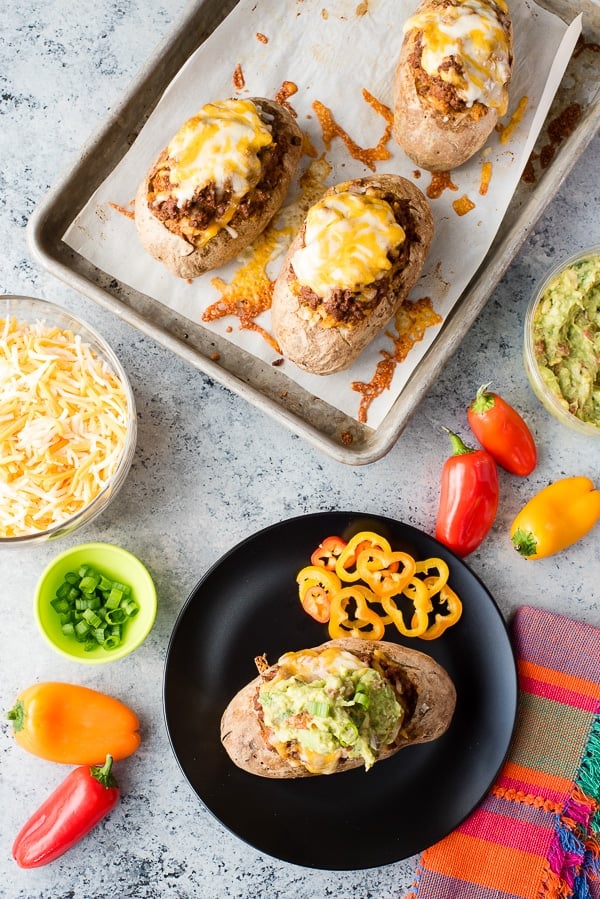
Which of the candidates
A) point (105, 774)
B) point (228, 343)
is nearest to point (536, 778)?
point (105, 774)

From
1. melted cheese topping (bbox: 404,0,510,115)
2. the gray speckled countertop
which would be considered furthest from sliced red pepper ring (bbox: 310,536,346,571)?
melted cheese topping (bbox: 404,0,510,115)

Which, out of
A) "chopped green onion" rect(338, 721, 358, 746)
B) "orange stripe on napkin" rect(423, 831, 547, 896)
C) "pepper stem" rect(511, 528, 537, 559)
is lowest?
"orange stripe on napkin" rect(423, 831, 547, 896)

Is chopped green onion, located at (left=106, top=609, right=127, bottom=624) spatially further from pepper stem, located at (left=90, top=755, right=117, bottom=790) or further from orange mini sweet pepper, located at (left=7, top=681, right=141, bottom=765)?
pepper stem, located at (left=90, top=755, right=117, bottom=790)

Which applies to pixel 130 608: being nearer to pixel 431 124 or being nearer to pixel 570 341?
pixel 570 341

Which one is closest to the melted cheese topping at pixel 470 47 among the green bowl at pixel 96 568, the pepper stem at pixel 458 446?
the pepper stem at pixel 458 446

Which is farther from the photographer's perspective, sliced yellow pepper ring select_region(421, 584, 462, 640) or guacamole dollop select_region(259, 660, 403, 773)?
sliced yellow pepper ring select_region(421, 584, 462, 640)
